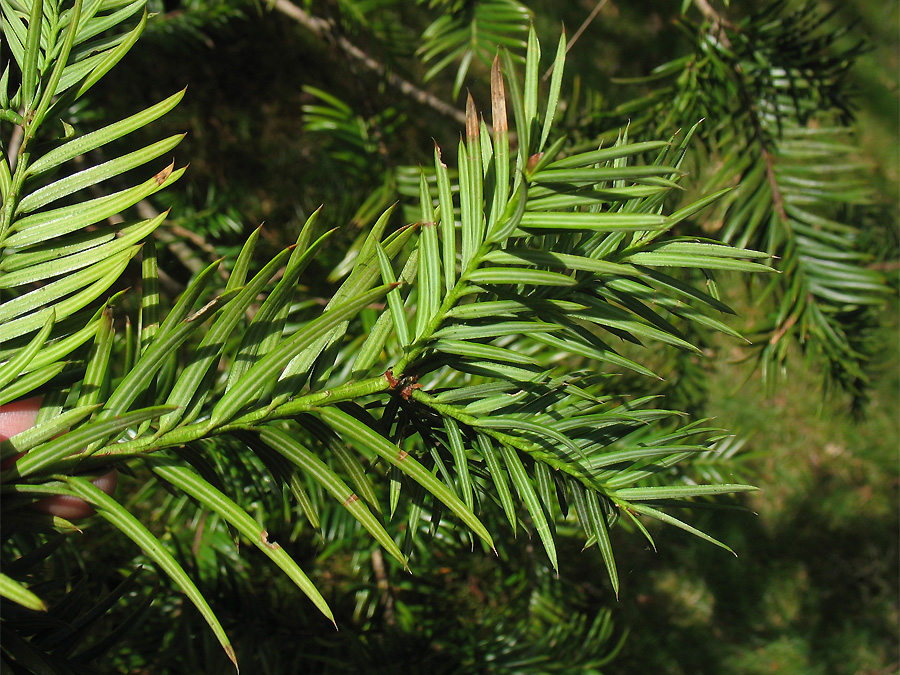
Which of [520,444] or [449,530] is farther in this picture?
[449,530]

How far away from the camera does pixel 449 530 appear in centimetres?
87

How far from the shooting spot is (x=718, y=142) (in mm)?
921

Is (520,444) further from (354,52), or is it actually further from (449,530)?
(354,52)

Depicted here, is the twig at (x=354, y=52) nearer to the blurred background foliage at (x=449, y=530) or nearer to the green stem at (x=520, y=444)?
the blurred background foliage at (x=449, y=530)

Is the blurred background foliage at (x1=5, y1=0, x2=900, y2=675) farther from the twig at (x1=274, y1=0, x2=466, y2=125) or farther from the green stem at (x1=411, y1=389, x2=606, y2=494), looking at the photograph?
the green stem at (x1=411, y1=389, x2=606, y2=494)

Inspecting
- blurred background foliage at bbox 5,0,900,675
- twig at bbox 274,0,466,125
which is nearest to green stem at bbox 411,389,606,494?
blurred background foliage at bbox 5,0,900,675

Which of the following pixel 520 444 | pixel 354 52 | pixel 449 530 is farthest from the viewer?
pixel 354 52

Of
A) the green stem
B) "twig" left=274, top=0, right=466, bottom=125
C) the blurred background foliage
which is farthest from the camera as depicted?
"twig" left=274, top=0, right=466, bottom=125

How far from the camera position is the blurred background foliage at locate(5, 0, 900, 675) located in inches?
33.2

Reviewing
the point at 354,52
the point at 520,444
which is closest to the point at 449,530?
the point at 520,444

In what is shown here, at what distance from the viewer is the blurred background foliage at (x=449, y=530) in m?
0.84

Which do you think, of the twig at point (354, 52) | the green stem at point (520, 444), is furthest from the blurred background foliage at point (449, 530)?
the green stem at point (520, 444)

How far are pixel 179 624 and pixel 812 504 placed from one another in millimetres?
2341

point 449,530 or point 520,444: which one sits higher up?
point 520,444
